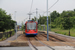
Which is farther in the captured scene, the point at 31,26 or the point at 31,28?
the point at 31,26

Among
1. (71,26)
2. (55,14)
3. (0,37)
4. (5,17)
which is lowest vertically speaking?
(0,37)

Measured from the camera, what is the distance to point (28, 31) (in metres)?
27.0

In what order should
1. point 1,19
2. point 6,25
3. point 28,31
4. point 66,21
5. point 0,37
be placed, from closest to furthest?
point 0,37 → point 28,31 → point 66,21 → point 1,19 → point 6,25

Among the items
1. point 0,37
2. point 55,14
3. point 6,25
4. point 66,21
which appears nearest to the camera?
point 0,37

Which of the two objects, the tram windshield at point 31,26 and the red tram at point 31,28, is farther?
the tram windshield at point 31,26

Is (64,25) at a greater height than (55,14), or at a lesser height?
lesser

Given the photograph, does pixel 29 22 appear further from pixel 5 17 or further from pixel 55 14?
pixel 55 14

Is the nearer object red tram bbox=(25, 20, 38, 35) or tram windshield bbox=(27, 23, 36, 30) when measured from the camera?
red tram bbox=(25, 20, 38, 35)

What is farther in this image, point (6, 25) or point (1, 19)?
point (6, 25)

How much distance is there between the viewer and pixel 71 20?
28.7 meters

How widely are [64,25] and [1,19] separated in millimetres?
15645

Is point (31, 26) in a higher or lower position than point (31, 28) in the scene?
higher

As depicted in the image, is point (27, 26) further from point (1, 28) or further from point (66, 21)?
point (1, 28)

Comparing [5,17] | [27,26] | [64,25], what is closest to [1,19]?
[5,17]
